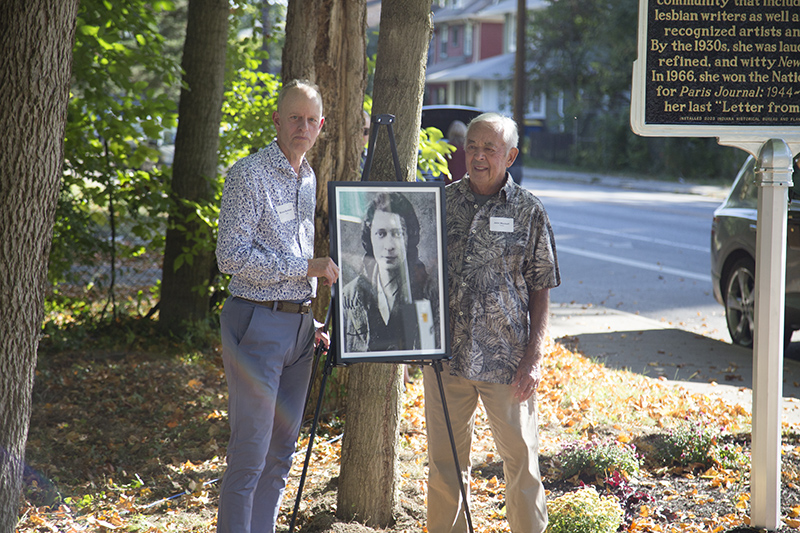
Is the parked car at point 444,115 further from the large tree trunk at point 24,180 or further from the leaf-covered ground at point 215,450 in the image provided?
the large tree trunk at point 24,180

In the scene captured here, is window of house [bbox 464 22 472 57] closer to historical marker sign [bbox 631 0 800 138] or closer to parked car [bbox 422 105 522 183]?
parked car [bbox 422 105 522 183]

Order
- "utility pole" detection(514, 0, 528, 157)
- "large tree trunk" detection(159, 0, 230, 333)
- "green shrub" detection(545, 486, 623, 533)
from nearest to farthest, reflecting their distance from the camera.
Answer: "green shrub" detection(545, 486, 623, 533) < "large tree trunk" detection(159, 0, 230, 333) < "utility pole" detection(514, 0, 528, 157)

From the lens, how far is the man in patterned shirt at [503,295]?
3227 millimetres

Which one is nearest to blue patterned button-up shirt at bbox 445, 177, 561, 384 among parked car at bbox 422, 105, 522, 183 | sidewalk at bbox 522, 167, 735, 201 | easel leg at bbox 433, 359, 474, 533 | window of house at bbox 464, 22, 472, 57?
easel leg at bbox 433, 359, 474, 533

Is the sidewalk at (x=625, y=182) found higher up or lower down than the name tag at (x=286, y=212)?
higher up

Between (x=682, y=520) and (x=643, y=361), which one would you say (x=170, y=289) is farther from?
(x=682, y=520)

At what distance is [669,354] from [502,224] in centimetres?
483

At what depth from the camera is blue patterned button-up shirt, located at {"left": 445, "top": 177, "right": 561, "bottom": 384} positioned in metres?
3.23

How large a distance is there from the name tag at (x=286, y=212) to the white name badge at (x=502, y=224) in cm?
84

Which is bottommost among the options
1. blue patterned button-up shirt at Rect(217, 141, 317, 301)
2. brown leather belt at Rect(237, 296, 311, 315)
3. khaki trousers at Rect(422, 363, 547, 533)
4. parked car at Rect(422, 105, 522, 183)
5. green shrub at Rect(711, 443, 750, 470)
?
green shrub at Rect(711, 443, 750, 470)

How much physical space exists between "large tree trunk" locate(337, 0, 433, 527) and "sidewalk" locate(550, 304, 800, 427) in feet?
10.8

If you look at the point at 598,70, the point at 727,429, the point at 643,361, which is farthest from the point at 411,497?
the point at 598,70

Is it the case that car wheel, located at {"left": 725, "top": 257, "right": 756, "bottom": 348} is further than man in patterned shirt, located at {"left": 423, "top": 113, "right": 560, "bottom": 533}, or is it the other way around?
car wheel, located at {"left": 725, "top": 257, "right": 756, "bottom": 348}

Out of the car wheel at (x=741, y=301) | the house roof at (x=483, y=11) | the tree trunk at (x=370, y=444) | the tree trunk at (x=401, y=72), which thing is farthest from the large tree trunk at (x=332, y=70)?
the house roof at (x=483, y=11)
